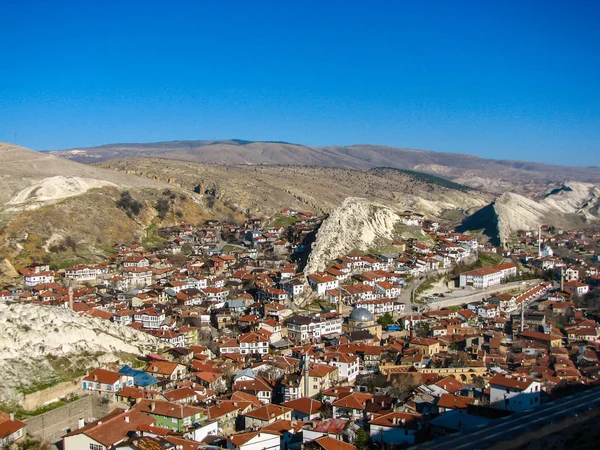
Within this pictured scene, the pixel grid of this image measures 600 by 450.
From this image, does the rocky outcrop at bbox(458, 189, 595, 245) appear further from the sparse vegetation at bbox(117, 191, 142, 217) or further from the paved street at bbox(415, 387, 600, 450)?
the paved street at bbox(415, 387, 600, 450)

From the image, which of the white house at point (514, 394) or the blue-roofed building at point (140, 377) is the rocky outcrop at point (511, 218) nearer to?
the white house at point (514, 394)

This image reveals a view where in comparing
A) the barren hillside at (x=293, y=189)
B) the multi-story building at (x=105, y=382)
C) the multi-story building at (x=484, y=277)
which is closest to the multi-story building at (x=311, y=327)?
the multi-story building at (x=105, y=382)

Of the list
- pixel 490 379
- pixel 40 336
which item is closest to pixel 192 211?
pixel 40 336

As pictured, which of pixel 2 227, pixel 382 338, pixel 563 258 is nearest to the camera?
pixel 382 338

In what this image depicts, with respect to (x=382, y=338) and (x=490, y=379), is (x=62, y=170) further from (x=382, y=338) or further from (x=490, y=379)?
(x=490, y=379)

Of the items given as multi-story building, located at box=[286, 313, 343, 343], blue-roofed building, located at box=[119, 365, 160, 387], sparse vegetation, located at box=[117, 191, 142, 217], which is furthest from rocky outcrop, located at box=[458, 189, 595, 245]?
blue-roofed building, located at box=[119, 365, 160, 387]
